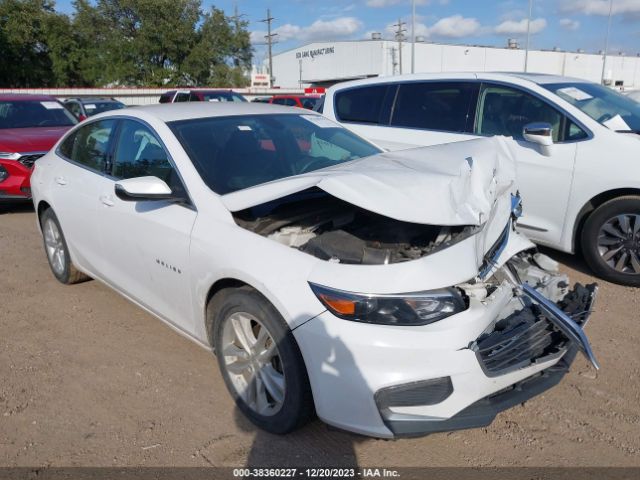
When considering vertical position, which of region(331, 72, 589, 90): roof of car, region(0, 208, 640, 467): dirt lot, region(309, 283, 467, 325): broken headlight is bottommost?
region(0, 208, 640, 467): dirt lot

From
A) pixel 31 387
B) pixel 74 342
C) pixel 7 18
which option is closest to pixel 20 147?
pixel 74 342

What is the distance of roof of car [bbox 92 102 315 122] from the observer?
12.0 feet

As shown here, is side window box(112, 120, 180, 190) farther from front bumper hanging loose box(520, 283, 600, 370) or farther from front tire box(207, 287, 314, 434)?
front bumper hanging loose box(520, 283, 600, 370)

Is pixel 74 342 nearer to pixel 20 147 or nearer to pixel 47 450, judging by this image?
pixel 47 450

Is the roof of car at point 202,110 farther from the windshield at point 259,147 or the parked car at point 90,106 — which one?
Answer: the parked car at point 90,106

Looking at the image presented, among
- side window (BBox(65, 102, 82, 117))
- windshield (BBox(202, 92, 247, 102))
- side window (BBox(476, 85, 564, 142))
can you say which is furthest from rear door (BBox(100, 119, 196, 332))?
windshield (BBox(202, 92, 247, 102))

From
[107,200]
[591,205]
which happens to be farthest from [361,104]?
[107,200]

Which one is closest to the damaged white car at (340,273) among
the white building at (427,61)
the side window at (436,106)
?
the side window at (436,106)

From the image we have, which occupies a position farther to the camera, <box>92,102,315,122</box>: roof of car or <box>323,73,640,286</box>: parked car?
<box>323,73,640,286</box>: parked car

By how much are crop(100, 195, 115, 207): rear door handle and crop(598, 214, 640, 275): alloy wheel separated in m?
3.92

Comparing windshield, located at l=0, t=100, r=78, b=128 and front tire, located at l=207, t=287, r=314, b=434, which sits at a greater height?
windshield, located at l=0, t=100, r=78, b=128

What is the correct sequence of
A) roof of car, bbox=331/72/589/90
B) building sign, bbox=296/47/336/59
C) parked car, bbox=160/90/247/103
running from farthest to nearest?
building sign, bbox=296/47/336/59
parked car, bbox=160/90/247/103
roof of car, bbox=331/72/589/90

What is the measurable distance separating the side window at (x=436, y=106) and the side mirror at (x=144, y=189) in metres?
3.52

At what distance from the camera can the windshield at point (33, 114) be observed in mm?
8773
